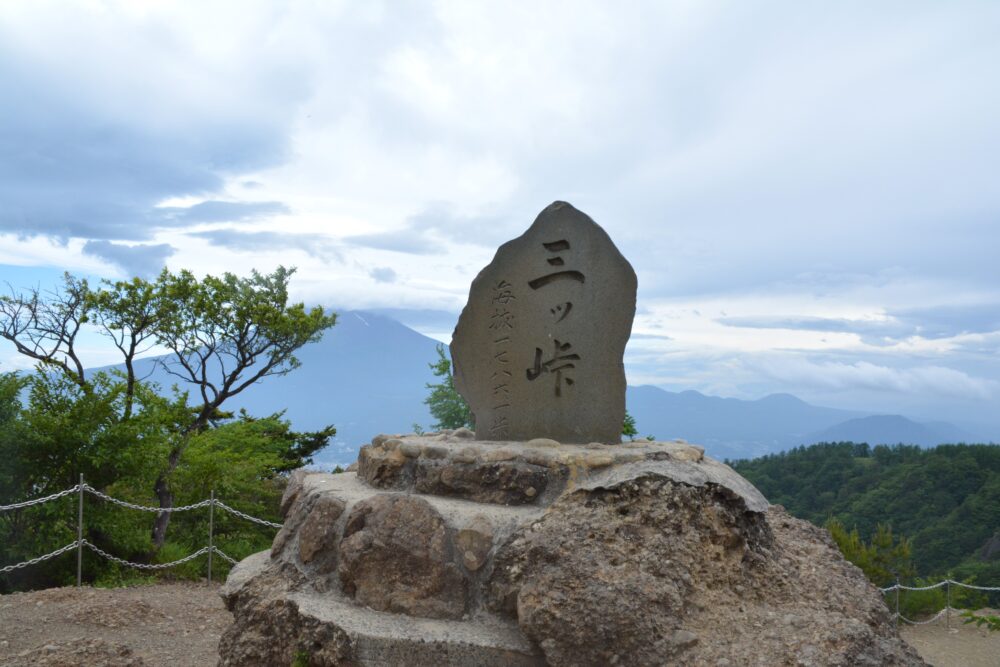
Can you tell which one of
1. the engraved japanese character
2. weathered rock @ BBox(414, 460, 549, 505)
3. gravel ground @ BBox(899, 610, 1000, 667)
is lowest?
gravel ground @ BBox(899, 610, 1000, 667)

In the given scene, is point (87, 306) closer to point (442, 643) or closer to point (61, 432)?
point (61, 432)

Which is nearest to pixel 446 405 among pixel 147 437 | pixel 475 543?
pixel 147 437

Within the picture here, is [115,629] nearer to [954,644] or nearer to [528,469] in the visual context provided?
[528,469]

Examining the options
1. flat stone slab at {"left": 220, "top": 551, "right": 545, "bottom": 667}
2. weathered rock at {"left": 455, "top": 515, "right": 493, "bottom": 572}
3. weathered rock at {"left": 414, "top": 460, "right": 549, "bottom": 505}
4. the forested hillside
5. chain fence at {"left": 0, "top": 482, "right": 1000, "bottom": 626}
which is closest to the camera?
flat stone slab at {"left": 220, "top": 551, "right": 545, "bottom": 667}

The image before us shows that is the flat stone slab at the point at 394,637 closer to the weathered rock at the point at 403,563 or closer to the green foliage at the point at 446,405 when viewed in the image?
the weathered rock at the point at 403,563

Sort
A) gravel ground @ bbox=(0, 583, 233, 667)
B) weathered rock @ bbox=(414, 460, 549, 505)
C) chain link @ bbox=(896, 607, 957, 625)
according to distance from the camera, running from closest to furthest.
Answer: weathered rock @ bbox=(414, 460, 549, 505)
gravel ground @ bbox=(0, 583, 233, 667)
chain link @ bbox=(896, 607, 957, 625)

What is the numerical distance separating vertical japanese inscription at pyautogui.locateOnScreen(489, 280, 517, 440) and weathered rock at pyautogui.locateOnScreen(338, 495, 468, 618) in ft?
4.01

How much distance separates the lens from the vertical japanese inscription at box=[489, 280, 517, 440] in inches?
204

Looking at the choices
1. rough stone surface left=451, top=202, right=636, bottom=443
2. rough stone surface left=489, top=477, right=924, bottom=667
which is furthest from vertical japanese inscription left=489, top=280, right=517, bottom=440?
rough stone surface left=489, top=477, right=924, bottom=667

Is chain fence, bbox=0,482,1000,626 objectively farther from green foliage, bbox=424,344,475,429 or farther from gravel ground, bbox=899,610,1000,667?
green foliage, bbox=424,344,475,429

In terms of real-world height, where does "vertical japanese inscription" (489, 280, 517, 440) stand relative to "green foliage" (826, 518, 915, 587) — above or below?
above

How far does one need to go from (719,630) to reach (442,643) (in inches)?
49.0

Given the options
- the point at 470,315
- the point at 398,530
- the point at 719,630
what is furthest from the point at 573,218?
the point at 719,630

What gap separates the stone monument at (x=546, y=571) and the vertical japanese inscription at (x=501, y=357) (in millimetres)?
274
